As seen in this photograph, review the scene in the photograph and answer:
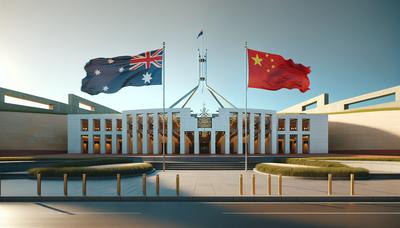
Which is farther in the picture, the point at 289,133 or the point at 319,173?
the point at 289,133

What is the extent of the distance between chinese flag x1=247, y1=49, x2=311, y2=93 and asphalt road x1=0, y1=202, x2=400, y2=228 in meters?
11.1

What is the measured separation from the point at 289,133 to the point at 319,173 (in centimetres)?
2340

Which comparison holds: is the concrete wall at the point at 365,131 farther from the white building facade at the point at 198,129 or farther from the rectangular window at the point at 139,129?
the rectangular window at the point at 139,129

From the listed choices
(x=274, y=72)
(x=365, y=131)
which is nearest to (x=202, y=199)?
(x=274, y=72)

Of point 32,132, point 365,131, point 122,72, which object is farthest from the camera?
point 32,132

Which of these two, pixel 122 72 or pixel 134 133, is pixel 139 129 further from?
pixel 122 72

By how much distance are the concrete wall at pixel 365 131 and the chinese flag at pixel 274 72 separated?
28946 mm

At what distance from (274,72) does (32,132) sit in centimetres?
4245

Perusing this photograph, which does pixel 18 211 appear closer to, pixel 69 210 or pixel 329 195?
pixel 69 210

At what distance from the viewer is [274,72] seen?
767 inches

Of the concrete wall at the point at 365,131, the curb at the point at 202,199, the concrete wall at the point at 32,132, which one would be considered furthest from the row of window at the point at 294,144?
the concrete wall at the point at 32,132

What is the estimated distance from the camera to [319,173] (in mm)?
16328

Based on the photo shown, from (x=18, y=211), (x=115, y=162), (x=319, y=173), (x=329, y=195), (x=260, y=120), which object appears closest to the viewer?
(x=18, y=211)

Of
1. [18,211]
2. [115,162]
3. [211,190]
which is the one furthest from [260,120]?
[18,211]
